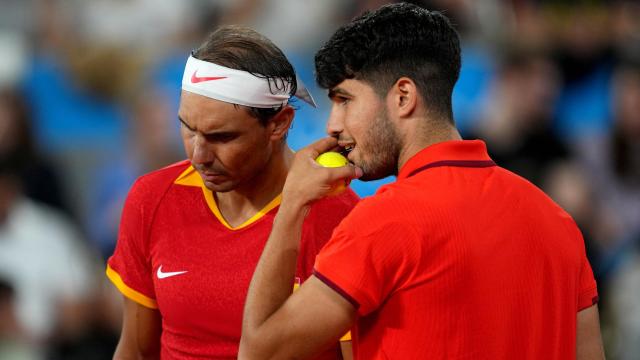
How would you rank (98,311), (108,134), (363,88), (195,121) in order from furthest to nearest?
(108,134)
(98,311)
(195,121)
(363,88)

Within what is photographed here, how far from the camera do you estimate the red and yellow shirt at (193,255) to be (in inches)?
117

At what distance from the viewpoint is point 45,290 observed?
6.00m

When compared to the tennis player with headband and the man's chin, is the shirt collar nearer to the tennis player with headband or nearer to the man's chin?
the tennis player with headband

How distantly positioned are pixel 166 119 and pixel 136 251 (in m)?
2.80

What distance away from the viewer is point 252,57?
2.99 metres

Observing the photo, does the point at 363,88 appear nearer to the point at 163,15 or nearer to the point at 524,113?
the point at 524,113

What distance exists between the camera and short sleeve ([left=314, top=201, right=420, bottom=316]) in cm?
229

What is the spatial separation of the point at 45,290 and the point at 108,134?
1082mm

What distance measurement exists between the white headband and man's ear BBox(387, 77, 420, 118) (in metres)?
0.57

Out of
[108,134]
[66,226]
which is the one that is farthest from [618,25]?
[66,226]

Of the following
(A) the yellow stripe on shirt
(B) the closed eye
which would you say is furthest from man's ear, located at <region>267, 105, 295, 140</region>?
(A) the yellow stripe on shirt

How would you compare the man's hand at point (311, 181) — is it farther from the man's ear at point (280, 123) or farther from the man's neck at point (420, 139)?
the man's ear at point (280, 123)

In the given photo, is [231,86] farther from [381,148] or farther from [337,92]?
[381,148]

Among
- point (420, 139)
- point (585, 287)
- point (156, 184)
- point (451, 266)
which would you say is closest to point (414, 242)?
point (451, 266)
